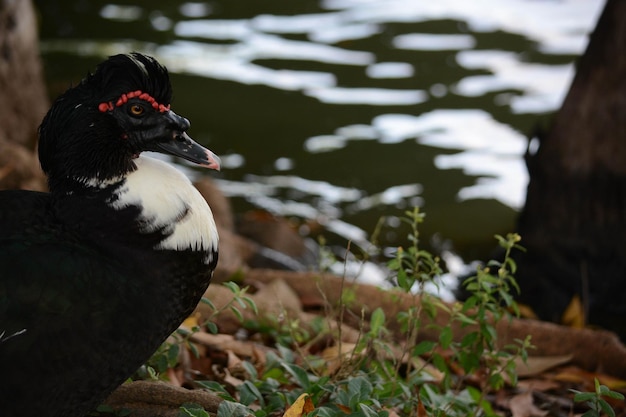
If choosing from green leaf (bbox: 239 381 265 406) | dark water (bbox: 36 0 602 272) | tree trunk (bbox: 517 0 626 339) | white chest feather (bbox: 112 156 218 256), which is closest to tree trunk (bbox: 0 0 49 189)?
dark water (bbox: 36 0 602 272)

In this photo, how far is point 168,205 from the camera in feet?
8.74

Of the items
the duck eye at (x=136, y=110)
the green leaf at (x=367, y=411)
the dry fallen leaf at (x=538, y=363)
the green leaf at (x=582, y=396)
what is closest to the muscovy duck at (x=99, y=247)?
the duck eye at (x=136, y=110)

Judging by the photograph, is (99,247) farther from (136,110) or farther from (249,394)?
(249,394)

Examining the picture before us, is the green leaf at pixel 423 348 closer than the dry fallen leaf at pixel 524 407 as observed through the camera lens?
Yes

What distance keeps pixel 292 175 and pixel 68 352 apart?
14.9 ft

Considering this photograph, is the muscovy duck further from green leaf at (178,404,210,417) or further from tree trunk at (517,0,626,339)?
tree trunk at (517,0,626,339)

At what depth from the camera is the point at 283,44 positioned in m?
8.85

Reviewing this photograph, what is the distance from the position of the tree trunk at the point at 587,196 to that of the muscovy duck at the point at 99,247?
2.69 m

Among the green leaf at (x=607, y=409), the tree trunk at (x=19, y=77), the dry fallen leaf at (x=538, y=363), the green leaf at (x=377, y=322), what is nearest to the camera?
the green leaf at (x=607, y=409)

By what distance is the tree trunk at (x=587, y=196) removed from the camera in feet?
16.4

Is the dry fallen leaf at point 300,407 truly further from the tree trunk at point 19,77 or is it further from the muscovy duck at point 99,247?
the tree trunk at point 19,77

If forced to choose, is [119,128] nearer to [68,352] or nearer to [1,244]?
[1,244]

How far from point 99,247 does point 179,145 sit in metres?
0.34

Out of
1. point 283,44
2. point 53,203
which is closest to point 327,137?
point 283,44
